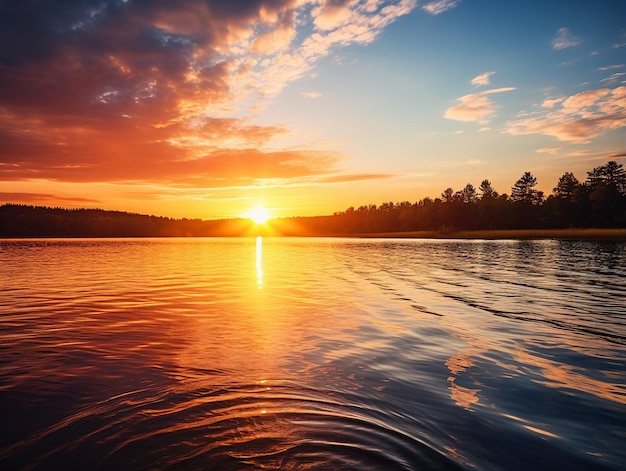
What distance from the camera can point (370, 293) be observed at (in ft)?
80.0

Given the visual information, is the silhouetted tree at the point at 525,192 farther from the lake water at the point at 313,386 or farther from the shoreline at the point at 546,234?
the lake water at the point at 313,386

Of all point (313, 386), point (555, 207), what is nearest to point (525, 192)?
point (555, 207)

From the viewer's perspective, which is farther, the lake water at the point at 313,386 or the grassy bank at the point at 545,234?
the grassy bank at the point at 545,234

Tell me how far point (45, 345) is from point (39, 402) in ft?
17.2

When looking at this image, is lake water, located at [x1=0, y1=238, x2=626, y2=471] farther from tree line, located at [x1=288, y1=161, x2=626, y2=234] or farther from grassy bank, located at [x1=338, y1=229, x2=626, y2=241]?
tree line, located at [x1=288, y1=161, x2=626, y2=234]

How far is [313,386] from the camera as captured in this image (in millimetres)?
8672

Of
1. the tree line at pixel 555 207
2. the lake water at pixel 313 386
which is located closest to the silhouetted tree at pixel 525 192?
the tree line at pixel 555 207

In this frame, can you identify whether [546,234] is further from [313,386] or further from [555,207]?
[313,386]

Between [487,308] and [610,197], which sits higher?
[610,197]

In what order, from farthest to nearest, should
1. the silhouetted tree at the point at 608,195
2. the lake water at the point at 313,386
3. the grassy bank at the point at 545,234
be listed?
the silhouetted tree at the point at 608,195 < the grassy bank at the point at 545,234 < the lake water at the point at 313,386

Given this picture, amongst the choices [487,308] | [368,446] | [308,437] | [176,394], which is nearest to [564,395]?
[368,446]

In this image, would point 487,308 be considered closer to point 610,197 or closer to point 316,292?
point 316,292

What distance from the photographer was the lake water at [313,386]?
584cm

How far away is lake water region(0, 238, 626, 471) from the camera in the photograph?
584cm
